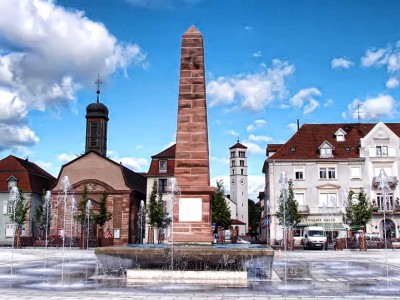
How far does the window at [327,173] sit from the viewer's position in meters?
53.0

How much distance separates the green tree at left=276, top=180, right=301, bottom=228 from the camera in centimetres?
4711

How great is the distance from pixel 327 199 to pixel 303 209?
287 centimetres

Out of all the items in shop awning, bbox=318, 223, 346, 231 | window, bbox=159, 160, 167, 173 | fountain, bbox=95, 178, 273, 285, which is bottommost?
fountain, bbox=95, 178, 273, 285

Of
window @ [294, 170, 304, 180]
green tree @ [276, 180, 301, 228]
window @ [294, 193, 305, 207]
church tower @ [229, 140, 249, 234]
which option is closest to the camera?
green tree @ [276, 180, 301, 228]

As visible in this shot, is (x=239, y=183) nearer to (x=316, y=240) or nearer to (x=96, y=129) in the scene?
(x=96, y=129)

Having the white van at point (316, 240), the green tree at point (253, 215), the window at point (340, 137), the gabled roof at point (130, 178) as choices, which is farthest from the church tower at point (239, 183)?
the white van at point (316, 240)

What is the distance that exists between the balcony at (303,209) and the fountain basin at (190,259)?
3833cm

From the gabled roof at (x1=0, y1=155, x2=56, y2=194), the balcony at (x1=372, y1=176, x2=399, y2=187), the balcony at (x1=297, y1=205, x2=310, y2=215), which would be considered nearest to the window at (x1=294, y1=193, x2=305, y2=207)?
the balcony at (x1=297, y1=205, x2=310, y2=215)

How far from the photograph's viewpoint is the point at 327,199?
52.6m

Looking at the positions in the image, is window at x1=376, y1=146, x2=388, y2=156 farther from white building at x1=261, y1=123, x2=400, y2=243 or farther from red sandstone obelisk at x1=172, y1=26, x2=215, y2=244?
red sandstone obelisk at x1=172, y1=26, x2=215, y2=244

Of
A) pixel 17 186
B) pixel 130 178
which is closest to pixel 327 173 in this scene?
pixel 130 178

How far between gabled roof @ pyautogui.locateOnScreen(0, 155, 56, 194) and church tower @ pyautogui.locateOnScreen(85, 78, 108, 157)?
7.10 meters

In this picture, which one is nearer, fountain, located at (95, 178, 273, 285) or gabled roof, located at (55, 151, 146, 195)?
fountain, located at (95, 178, 273, 285)

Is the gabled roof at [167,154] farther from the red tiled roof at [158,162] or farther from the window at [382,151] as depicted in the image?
the window at [382,151]
